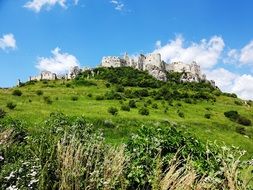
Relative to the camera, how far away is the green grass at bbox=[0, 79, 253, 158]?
5309cm

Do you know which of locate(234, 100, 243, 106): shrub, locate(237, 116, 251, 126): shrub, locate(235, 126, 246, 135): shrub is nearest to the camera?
locate(235, 126, 246, 135): shrub

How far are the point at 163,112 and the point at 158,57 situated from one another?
110 meters

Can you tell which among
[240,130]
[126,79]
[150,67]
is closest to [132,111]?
[240,130]

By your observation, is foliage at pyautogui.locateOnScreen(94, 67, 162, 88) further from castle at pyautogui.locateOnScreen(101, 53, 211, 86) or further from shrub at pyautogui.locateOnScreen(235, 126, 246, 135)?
shrub at pyautogui.locateOnScreen(235, 126, 246, 135)

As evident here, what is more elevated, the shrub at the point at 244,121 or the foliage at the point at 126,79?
the foliage at the point at 126,79

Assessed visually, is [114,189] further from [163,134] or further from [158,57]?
[158,57]

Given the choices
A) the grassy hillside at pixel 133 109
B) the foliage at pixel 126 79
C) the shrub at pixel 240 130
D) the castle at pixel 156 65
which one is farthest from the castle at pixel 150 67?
the shrub at pixel 240 130

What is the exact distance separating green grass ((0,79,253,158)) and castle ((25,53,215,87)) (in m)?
58.1

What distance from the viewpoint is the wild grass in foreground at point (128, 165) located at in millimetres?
9930

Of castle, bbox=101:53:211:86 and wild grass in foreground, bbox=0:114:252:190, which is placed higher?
castle, bbox=101:53:211:86

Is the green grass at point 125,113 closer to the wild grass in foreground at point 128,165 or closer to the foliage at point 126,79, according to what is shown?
A: the foliage at point 126,79

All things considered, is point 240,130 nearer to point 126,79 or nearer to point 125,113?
point 125,113

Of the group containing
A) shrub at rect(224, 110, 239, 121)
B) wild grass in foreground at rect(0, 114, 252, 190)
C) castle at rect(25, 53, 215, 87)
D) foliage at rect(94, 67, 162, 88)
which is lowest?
wild grass in foreground at rect(0, 114, 252, 190)

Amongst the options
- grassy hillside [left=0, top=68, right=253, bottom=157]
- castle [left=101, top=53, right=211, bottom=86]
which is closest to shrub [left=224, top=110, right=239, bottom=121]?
grassy hillside [left=0, top=68, right=253, bottom=157]
